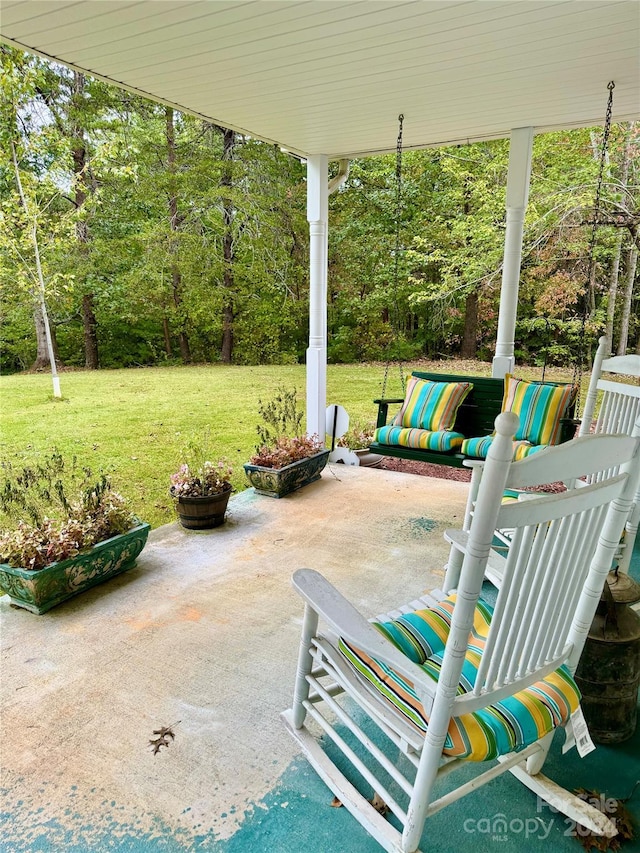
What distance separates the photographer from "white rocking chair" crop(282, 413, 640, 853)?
948 millimetres

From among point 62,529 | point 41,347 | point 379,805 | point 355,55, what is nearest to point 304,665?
point 379,805

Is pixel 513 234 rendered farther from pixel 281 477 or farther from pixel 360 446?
pixel 281 477

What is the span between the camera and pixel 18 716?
67.7 inches

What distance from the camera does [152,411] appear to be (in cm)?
655

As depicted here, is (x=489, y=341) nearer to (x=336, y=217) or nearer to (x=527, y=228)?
(x=527, y=228)

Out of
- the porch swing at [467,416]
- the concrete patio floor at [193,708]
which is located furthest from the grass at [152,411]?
the porch swing at [467,416]

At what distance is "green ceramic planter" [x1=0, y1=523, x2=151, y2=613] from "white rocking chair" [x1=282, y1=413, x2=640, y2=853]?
54.9 inches

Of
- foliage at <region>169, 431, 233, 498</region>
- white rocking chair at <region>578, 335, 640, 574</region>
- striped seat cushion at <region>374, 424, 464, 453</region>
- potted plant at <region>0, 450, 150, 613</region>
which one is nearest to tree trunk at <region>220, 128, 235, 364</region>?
striped seat cushion at <region>374, 424, 464, 453</region>

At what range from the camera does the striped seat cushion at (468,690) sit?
1.09m

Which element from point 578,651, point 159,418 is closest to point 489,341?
point 159,418

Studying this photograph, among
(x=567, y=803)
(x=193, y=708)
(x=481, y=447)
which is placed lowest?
(x=193, y=708)

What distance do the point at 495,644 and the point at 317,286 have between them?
374 centimetres

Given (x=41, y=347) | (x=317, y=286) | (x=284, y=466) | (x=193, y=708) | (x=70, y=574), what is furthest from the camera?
(x=41, y=347)

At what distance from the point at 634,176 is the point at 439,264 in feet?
10.3
